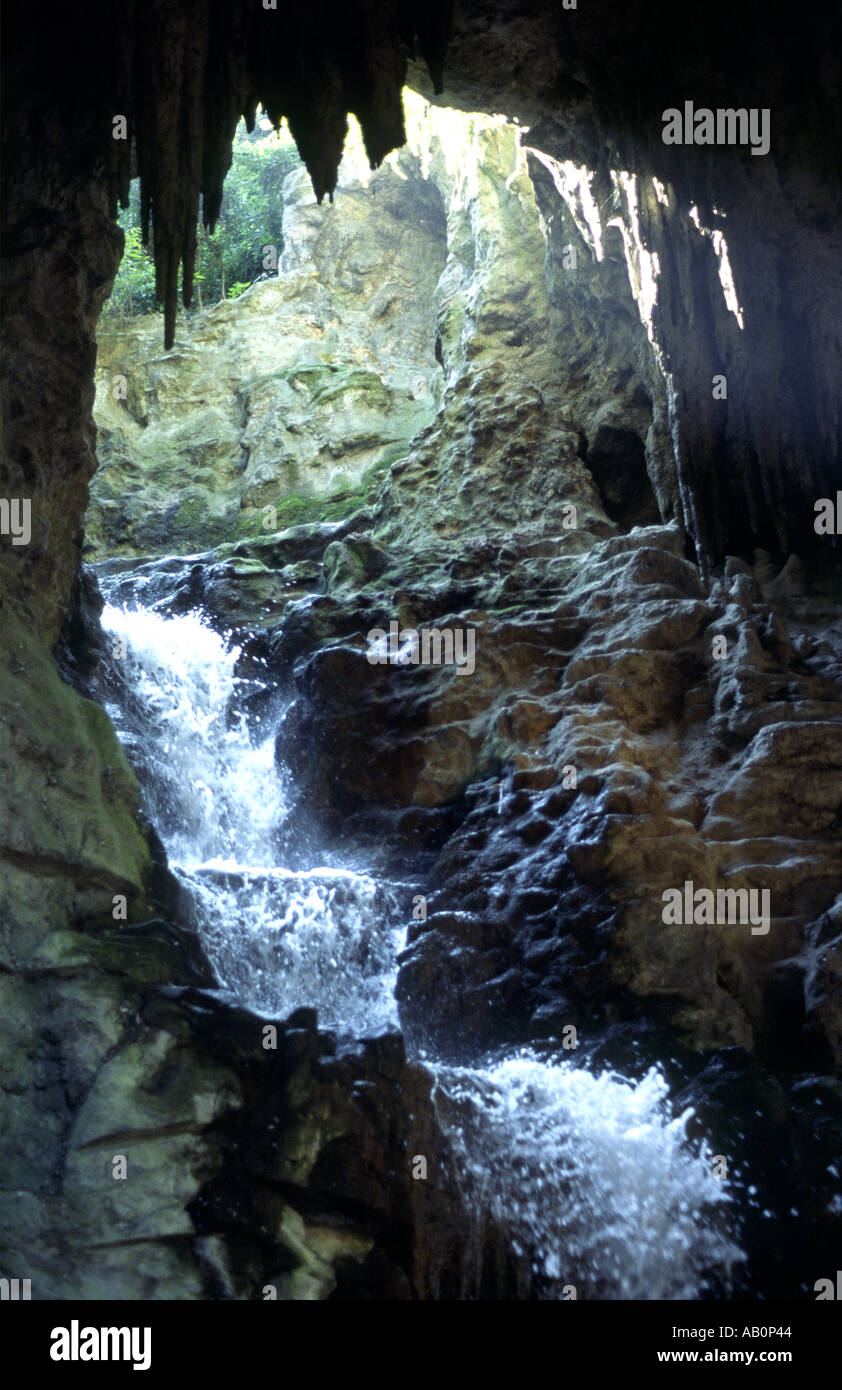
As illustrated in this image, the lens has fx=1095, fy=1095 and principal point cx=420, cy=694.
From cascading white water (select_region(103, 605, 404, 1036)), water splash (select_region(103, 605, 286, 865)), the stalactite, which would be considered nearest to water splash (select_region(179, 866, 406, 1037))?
cascading white water (select_region(103, 605, 404, 1036))

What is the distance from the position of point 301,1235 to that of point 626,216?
1133 centimetres

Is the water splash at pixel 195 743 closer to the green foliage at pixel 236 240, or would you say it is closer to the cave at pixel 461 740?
the cave at pixel 461 740

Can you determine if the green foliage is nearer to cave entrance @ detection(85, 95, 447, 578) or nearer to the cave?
cave entrance @ detection(85, 95, 447, 578)

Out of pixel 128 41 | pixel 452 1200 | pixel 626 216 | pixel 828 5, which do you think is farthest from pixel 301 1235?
pixel 626 216

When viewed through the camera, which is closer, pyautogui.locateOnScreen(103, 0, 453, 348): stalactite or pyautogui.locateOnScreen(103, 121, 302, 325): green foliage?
pyautogui.locateOnScreen(103, 0, 453, 348): stalactite

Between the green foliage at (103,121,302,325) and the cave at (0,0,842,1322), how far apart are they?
9.67 meters

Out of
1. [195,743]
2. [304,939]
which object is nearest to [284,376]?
[195,743]

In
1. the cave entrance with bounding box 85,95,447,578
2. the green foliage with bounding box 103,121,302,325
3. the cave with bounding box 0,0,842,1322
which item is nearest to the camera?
the cave with bounding box 0,0,842,1322

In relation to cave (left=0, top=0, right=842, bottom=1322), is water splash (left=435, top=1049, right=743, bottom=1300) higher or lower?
lower

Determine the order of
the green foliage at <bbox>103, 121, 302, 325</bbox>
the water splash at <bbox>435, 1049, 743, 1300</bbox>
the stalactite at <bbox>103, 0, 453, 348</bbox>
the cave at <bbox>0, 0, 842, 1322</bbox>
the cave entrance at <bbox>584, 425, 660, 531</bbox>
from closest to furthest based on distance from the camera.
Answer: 1. the cave at <bbox>0, 0, 842, 1322</bbox>
2. the water splash at <bbox>435, 1049, 743, 1300</bbox>
3. the stalactite at <bbox>103, 0, 453, 348</bbox>
4. the cave entrance at <bbox>584, 425, 660, 531</bbox>
5. the green foliage at <bbox>103, 121, 302, 325</bbox>

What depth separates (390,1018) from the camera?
7.66m

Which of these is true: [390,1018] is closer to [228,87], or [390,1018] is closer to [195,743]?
[195,743]

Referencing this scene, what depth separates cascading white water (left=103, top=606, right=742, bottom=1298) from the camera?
19.5 ft

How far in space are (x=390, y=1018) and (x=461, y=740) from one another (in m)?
3.00
